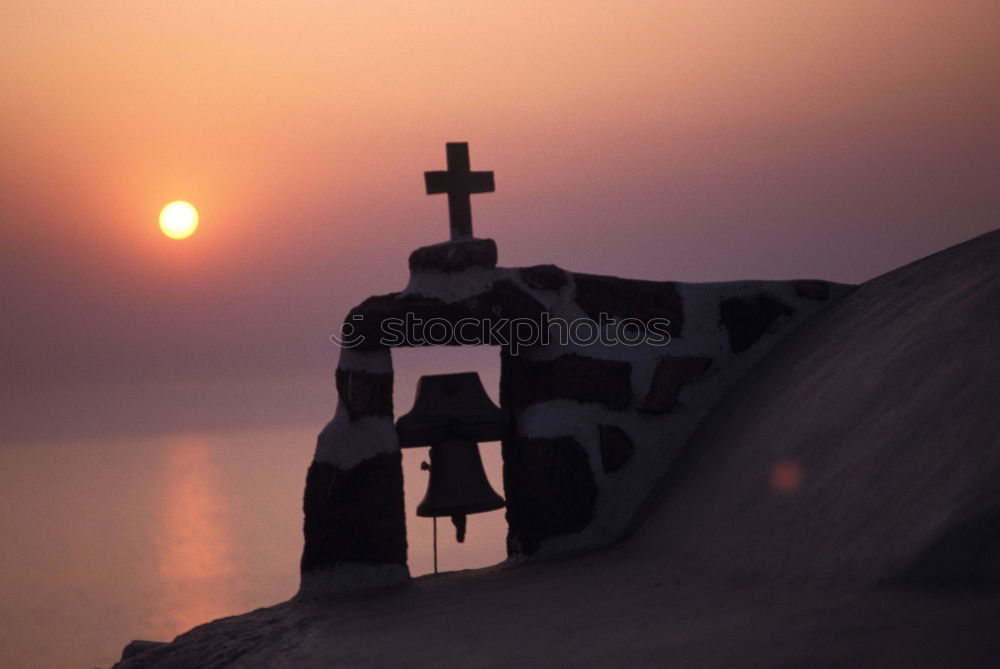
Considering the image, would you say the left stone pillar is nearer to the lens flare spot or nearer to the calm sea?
the lens flare spot

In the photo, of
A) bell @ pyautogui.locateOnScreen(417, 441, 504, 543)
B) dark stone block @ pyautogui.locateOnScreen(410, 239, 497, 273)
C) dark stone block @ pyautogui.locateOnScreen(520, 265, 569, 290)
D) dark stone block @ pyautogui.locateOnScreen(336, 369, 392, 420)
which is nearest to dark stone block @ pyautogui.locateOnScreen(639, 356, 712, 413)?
dark stone block @ pyautogui.locateOnScreen(520, 265, 569, 290)

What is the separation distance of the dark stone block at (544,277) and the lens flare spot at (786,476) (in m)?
2.01

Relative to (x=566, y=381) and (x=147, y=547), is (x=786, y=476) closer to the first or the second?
(x=566, y=381)

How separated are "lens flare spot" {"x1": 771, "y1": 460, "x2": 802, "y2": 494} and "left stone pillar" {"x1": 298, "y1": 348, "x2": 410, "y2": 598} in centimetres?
222

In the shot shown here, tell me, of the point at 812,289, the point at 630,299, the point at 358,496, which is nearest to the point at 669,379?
the point at 630,299

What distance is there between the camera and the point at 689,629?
431 cm

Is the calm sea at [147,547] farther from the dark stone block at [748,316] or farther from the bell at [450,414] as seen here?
the bell at [450,414]

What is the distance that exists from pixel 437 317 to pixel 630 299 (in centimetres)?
136

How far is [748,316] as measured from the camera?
765cm

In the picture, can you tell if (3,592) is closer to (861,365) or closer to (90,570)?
(90,570)

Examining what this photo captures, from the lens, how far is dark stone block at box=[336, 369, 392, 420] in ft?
22.5

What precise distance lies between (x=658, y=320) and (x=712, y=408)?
65 cm

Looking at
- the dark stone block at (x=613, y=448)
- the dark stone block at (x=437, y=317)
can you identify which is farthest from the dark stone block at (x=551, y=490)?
the dark stone block at (x=437, y=317)

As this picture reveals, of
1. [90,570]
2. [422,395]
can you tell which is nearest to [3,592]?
[90,570]
